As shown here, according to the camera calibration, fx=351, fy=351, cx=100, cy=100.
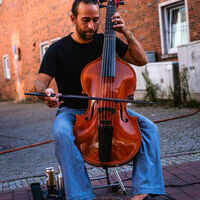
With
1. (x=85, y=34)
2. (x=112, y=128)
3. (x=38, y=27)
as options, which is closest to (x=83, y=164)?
(x=112, y=128)

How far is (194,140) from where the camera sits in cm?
477

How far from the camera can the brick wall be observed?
34.8 ft

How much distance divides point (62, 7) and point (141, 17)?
524cm

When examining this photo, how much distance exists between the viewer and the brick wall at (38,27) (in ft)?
34.8

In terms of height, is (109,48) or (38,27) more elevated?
(38,27)

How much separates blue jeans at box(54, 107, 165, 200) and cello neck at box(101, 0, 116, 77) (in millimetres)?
448

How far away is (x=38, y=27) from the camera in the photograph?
1723cm

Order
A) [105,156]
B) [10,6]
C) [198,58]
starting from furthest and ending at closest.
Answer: [10,6]
[198,58]
[105,156]

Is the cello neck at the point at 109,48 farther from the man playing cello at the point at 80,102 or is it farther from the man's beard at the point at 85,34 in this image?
the man's beard at the point at 85,34

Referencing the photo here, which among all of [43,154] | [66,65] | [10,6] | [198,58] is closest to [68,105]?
[66,65]

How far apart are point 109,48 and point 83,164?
34.0 inches

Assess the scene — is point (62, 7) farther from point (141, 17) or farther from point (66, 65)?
point (66, 65)

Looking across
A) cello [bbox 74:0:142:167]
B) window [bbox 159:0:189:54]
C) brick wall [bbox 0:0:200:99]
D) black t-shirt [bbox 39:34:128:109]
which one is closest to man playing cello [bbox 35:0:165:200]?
black t-shirt [bbox 39:34:128:109]

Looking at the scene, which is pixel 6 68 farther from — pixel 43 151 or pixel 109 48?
pixel 109 48
